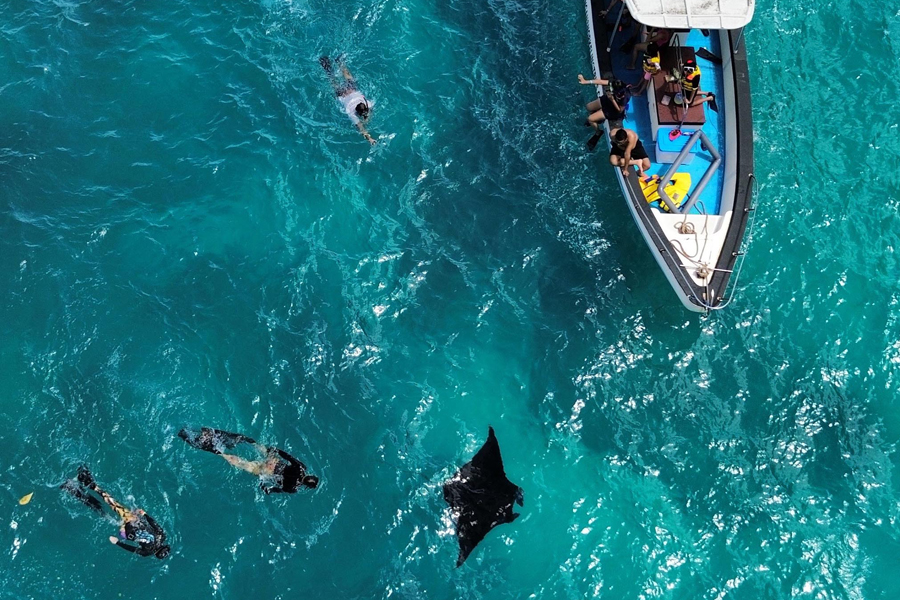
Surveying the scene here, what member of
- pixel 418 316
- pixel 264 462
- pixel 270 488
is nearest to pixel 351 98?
pixel 418 316

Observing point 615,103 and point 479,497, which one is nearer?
point 479,497

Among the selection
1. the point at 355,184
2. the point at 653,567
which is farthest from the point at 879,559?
the point at 355,184

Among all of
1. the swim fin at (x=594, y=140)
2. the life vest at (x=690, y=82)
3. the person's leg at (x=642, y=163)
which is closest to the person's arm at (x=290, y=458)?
the person's leg at (x=642, y=163)

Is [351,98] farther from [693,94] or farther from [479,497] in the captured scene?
[479,497]

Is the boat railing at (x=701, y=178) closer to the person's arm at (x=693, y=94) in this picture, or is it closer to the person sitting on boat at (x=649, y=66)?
the person's arm at (x=693, y=94)

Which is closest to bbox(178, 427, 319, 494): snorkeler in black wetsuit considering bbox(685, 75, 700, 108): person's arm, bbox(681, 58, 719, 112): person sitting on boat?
bbox(685, 75, 700, 108): person's arm
